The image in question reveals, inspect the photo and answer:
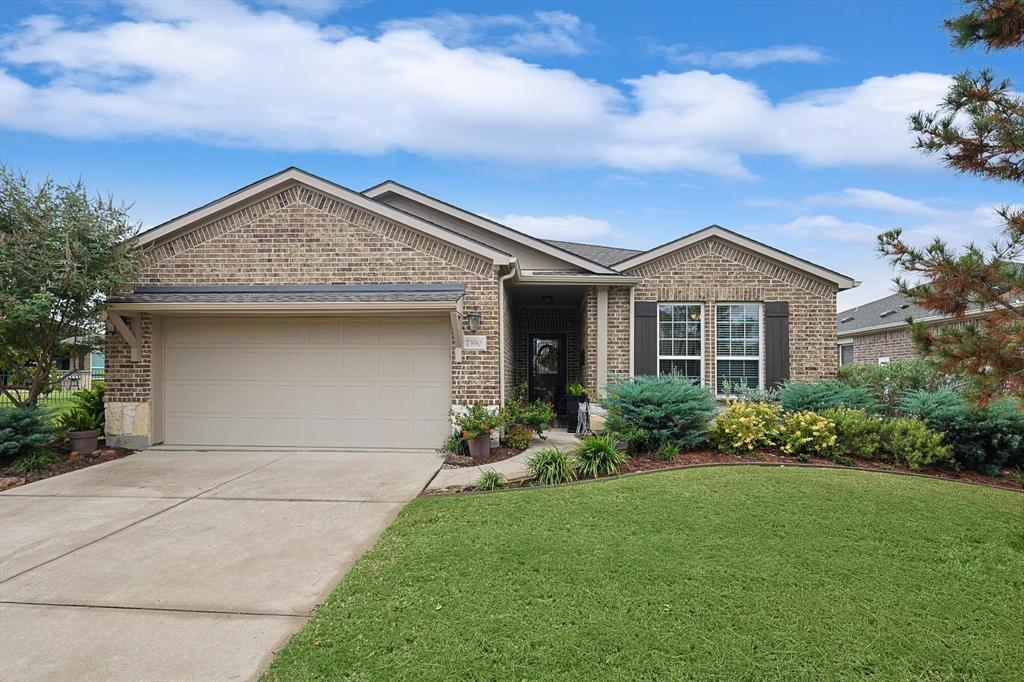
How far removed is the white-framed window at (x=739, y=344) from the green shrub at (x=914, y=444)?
11.3 ft

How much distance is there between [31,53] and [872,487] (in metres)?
13.7

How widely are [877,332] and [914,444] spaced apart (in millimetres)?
13813

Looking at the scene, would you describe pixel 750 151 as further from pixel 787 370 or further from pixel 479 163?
pixel 479 163

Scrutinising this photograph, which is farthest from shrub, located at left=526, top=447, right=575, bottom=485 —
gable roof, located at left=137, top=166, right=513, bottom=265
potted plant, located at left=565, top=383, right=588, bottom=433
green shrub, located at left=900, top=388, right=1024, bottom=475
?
green shrub, located at left=900, top=388, right=1024, bottom=475

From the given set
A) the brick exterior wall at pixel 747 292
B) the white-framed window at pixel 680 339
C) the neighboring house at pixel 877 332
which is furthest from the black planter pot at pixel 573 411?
the neighboring house at pixel 877 332

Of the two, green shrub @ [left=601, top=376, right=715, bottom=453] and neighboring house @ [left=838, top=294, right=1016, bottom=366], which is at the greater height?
neighboring house @ [left=838, top=294, right=1016, bottom=366]

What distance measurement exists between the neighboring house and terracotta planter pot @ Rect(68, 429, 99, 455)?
61.8 feet

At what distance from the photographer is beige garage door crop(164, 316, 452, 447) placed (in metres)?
9.59

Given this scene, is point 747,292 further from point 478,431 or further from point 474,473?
point 474,473

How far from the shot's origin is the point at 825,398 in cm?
870

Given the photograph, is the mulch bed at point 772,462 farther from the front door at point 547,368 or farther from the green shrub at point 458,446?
the front door at point 547,368

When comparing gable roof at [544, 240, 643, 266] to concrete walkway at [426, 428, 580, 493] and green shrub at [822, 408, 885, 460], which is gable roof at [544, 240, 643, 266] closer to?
concrete walkway at [426, 428, 580, 493]

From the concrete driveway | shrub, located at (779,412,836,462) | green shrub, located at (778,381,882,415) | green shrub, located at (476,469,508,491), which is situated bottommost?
the concrete driveway

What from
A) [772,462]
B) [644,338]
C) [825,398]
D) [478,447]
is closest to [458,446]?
[478,447]
